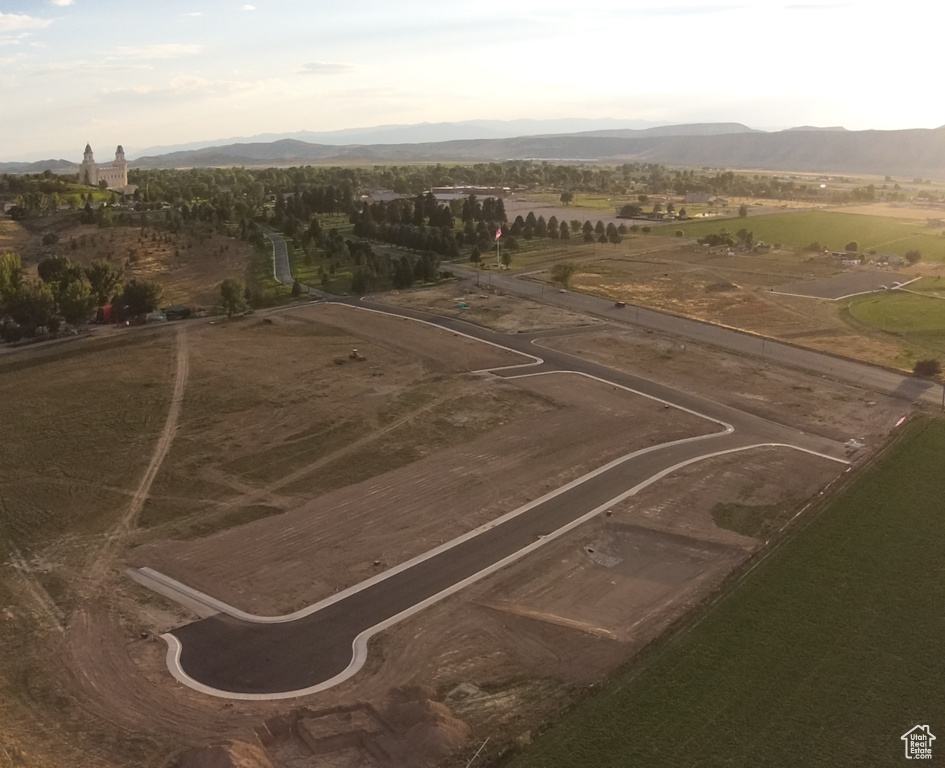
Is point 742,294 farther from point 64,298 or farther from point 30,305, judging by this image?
point 30,305

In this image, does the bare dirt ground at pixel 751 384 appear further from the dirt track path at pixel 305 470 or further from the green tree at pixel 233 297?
the green tree at pixel 233 297

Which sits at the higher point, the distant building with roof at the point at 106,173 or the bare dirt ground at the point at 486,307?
the distant building with roof at the point at 106,173

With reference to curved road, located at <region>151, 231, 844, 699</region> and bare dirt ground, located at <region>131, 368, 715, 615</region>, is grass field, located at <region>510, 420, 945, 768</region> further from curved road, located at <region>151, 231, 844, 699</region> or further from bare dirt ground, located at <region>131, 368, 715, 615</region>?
bare dirt ground, located at <region>131, 368, 715, 615</region>

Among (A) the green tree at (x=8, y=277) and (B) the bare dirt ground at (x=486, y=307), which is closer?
(A) the green tree at (x=8, y=277)

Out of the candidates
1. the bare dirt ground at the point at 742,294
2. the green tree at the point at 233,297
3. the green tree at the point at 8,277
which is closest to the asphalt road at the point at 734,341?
the bare dirt ground at the point at 742,294

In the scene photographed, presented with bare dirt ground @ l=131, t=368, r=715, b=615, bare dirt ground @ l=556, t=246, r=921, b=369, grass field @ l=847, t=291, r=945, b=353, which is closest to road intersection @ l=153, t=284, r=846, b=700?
bare dirt ground @ l=131, t=368, r=715, b=615

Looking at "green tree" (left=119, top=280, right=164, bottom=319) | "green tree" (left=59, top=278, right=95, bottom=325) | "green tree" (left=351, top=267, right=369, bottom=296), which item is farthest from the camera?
"green tree" (left=351, top=267, right=369, bottom=296)

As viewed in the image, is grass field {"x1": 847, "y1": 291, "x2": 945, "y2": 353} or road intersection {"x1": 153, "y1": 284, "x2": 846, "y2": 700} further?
grass field {"x1": 847, "y1": 291, "x2": 945, "y2": 353}
